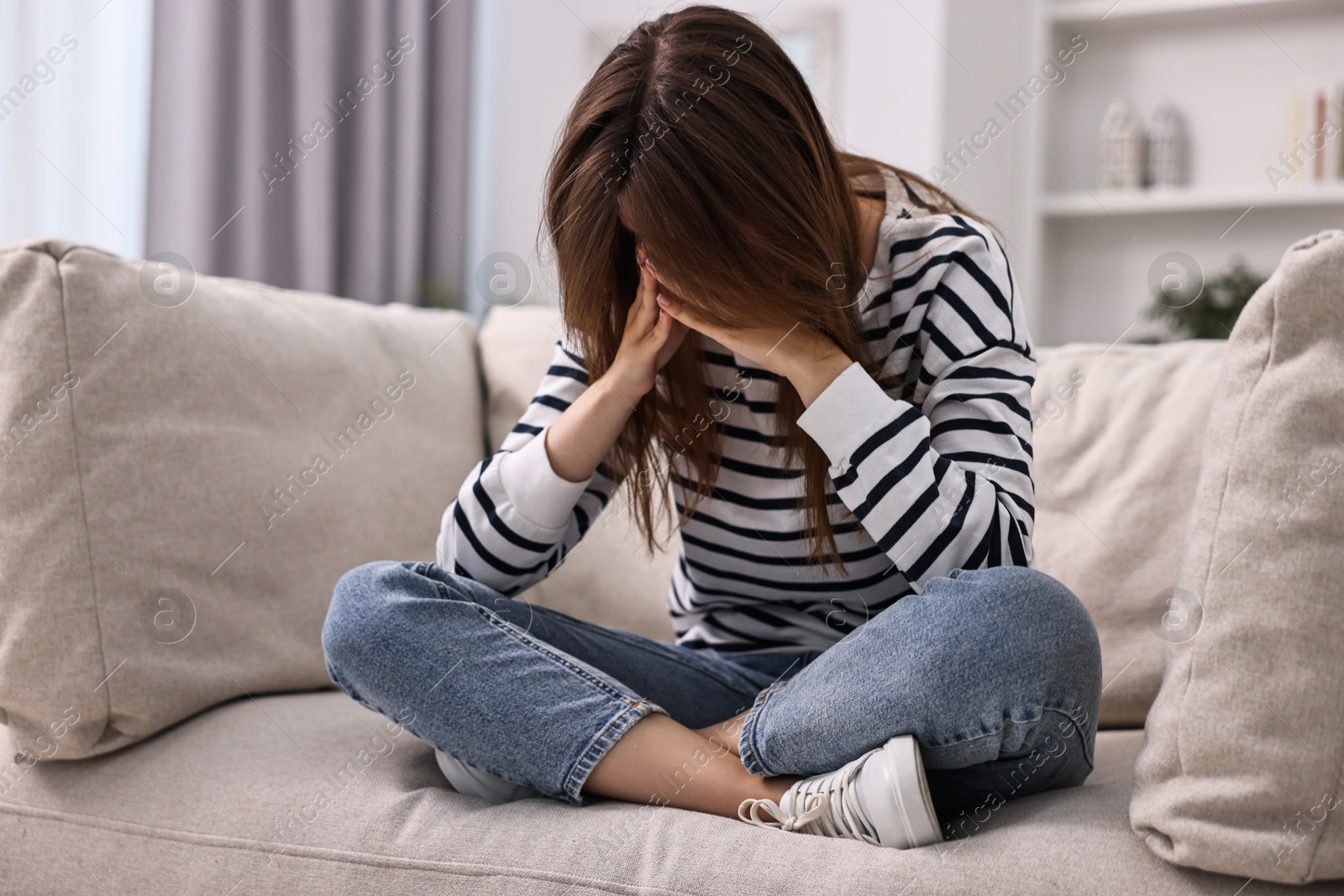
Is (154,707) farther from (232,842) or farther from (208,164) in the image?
(208,164)

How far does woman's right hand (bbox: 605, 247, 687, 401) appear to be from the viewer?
2.93ft

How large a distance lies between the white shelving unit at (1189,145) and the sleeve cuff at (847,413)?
6.61 feet

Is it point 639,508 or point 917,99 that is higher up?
point 917,99

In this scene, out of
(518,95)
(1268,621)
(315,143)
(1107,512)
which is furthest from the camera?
(518,95)

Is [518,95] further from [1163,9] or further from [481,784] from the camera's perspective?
[481,784]

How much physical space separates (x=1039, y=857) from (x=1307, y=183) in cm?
239

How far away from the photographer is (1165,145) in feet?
8.73

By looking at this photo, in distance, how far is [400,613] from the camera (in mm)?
822

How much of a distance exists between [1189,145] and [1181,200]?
22cm

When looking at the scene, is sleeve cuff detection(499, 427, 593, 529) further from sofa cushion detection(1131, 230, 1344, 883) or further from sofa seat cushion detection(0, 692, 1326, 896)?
sofa cushion detection(1131, 230, 1344, 883)

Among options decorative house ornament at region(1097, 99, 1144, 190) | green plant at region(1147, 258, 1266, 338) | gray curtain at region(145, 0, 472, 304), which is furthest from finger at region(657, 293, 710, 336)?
decorative house ornament at region(1097, 99, 1144, 190)

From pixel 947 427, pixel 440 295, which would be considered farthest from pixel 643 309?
pixel 440 295

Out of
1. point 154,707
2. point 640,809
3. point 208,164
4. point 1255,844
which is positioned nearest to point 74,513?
point 154,707

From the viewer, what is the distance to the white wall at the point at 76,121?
1.76 metres
